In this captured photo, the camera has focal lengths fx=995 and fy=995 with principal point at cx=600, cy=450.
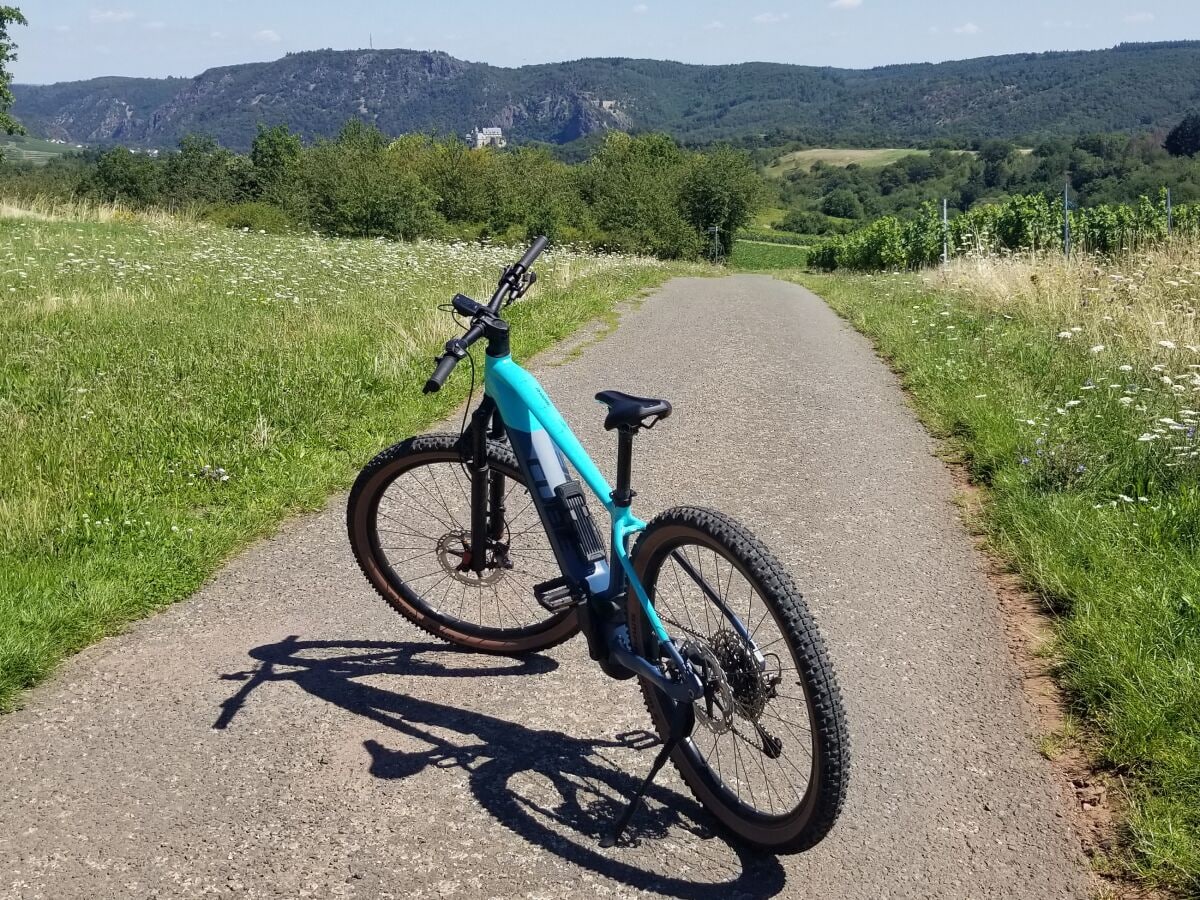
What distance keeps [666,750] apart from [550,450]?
1.06m

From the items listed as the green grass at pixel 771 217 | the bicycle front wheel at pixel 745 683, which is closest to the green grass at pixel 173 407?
the bicycle front wheel at pixel 745 683

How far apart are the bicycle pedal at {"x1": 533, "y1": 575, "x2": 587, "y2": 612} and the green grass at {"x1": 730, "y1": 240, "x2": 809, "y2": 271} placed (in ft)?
269

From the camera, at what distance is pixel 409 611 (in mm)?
→ 4086

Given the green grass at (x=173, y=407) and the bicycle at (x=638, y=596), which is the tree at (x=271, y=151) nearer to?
the green grass at (x=173, y=407)

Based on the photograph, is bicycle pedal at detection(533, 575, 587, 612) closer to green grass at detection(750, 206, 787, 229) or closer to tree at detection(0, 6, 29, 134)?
tree at detection(0, 6, 29, 134)

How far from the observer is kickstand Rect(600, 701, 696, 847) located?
9.23 feet

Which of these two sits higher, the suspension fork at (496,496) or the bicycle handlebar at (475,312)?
the bicycle handlebar at (475,312)

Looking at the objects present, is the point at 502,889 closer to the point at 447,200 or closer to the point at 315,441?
the point at 315,441

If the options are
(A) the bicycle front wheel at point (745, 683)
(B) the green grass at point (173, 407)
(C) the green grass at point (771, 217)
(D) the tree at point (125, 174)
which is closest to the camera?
(A) the bicycle front wheel at point (745, 683)

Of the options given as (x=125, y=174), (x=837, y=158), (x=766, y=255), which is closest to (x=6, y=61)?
(x=125, y=174)

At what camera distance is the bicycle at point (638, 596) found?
2.60 m

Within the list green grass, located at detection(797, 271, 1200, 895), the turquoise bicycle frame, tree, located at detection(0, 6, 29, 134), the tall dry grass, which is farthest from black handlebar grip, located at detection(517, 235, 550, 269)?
tree, located at detection(0, 6, 29, 134)

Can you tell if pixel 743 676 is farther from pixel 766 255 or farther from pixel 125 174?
pixel 766 255

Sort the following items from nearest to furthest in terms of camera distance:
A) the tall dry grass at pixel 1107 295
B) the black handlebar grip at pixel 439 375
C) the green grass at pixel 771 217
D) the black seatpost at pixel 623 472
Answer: the black seatpost at pixel 623 472 → the black handlebar grip at pixel 439 375 → the tall dry grass at pixel 1107 295 → the green grass at pixel 771 217
